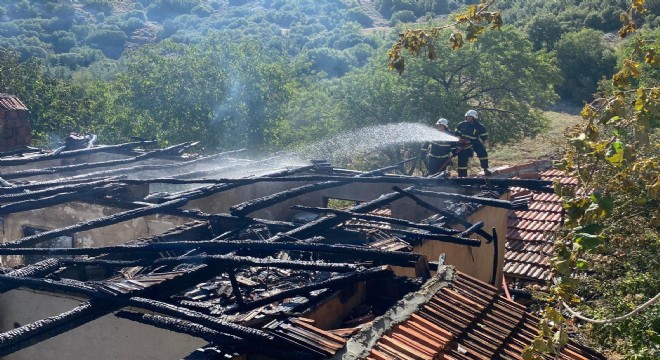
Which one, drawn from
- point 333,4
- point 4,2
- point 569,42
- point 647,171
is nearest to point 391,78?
point 569,42

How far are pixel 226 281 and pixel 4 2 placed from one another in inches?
4122

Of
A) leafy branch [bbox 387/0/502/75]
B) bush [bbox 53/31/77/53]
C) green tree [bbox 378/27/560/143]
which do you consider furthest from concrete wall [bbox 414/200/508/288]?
bush [bbox 53/31/77/53]

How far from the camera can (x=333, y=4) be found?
101 metres

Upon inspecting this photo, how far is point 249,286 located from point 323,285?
95 centimetres

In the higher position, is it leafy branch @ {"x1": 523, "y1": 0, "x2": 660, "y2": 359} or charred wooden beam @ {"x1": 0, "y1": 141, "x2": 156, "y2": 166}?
leafy branch @ {"x1": 523, "y1": 0, "x2": 660, "y2": 359}

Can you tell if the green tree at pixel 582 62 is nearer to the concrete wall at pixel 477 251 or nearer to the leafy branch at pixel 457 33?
the concrete wall at pixel 477 251

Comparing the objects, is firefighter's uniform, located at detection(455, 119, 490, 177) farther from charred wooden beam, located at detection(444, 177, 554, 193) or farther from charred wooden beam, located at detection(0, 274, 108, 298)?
charred wooden beam, located at detection(0, 274, 108, 298)

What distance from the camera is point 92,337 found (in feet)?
24.5

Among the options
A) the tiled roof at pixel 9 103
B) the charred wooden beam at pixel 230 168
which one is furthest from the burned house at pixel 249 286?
the tiled roof at pixel 9 103

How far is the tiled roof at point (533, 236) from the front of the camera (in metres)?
14.0

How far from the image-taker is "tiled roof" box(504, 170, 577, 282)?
14.0m

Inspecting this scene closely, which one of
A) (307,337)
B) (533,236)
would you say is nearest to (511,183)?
(533,236)

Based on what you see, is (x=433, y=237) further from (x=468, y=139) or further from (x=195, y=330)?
(x=468, y=139)

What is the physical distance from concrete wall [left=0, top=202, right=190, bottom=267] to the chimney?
549 cm
